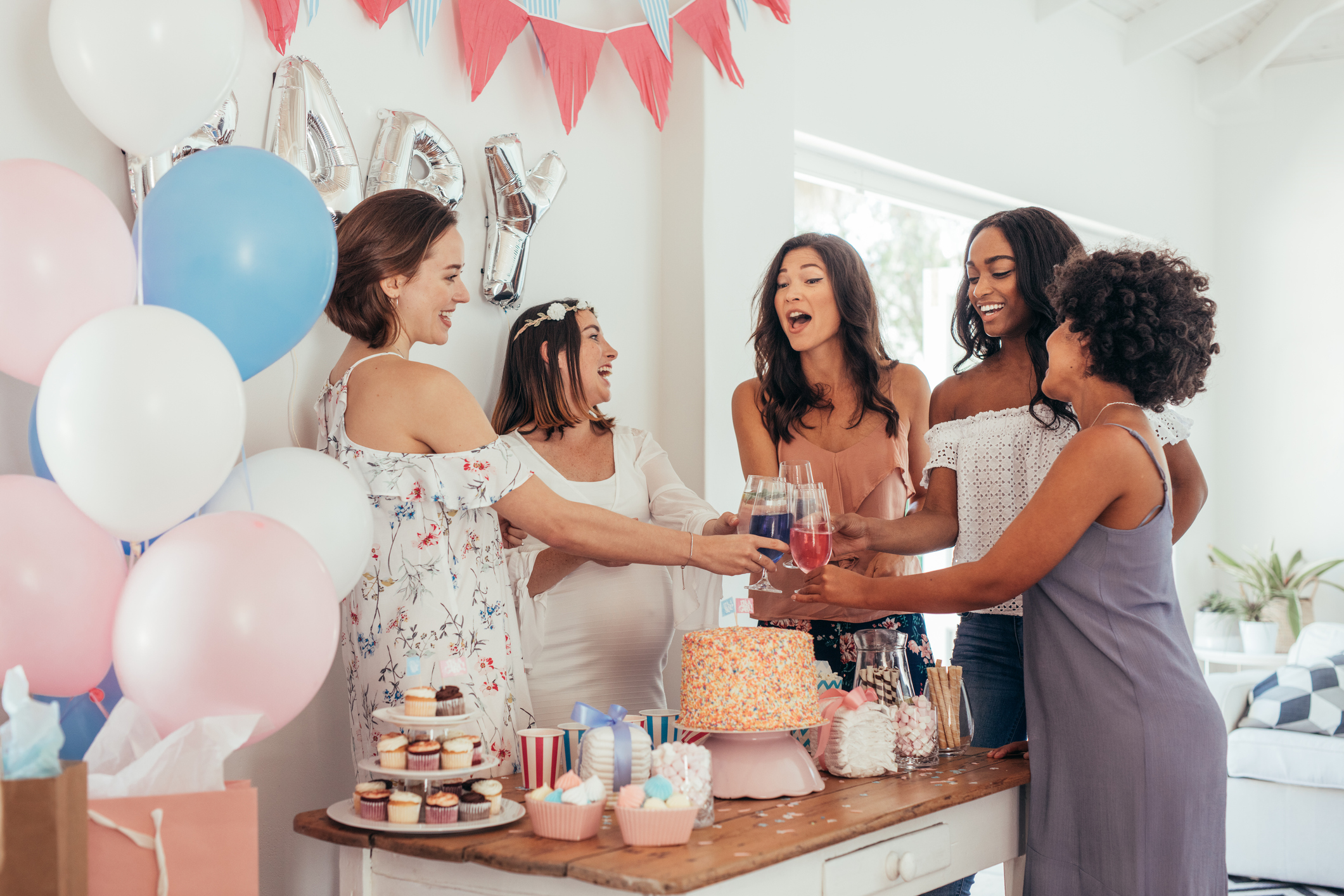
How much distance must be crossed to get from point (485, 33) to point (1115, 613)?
1774mm

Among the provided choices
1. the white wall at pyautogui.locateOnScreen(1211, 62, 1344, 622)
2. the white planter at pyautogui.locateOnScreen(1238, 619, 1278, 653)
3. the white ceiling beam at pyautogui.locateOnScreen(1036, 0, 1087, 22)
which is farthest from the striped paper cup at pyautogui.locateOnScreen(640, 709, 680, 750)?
the white wall at pyautogui.locateOnScreen(1211, 62, 1344, 622)

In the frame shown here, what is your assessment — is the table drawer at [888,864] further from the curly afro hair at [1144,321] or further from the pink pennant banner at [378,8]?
the pink pennant banner at [378,8]

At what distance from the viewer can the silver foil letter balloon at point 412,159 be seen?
2.27 m

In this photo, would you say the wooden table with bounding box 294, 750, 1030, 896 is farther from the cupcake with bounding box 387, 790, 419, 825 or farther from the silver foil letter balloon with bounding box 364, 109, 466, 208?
the silver foil letter balloon with bounding box 364, 109, 466, 208

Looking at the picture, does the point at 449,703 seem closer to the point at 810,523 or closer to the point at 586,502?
the point at 810,523

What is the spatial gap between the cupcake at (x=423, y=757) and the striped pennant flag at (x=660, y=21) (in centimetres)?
192

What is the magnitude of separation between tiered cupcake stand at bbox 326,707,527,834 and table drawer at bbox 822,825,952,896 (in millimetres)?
409

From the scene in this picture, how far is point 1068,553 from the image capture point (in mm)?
1691

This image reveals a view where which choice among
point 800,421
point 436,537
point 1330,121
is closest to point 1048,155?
point 1330,121

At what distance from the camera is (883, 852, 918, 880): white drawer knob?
152cm

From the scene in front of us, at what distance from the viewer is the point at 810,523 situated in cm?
175

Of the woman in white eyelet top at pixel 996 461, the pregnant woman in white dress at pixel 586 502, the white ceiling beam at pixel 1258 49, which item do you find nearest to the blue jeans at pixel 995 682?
the woman in white eyelet top at pixel 996 461

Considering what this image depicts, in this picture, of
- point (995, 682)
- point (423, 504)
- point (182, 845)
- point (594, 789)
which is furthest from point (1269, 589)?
point (182, 845)

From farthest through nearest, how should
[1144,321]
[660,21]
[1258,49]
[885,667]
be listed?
1. [1258,49]
2. [660,21]
3. [885,667]
4. [1144,321]
